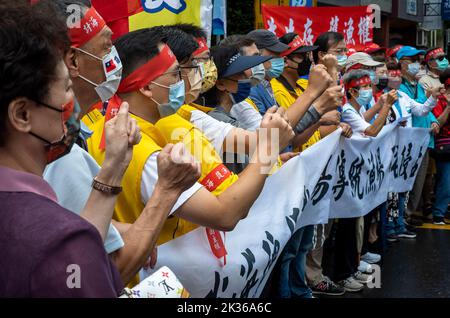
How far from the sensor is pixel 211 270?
8.66 ft

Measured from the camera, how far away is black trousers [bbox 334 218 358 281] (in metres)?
5.63

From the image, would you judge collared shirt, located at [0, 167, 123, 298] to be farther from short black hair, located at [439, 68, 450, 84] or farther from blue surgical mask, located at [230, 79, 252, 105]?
short black hair, located at [439, 68, 450, 84]

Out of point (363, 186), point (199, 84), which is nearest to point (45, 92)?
point (199, 84)

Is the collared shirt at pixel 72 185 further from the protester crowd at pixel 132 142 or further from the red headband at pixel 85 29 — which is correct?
the red headband at pixel 85 29

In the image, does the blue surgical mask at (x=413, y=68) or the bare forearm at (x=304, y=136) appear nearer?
the bare forearm at (x=304, y=136)

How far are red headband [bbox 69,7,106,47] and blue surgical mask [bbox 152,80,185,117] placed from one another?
0.34 m

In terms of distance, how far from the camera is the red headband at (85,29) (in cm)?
256

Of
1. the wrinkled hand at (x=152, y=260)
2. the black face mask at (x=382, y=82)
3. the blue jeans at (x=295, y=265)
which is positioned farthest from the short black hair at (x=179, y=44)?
the black face mask at (x=382, y=82)

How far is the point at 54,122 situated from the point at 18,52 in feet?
0.63

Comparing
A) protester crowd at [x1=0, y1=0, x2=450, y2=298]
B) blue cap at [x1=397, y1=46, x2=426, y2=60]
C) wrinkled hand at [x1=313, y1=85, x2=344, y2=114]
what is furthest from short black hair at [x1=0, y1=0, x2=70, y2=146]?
blue cap at [x1=397, y1=46, x2=426, y2=60]

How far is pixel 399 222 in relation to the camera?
7867mm

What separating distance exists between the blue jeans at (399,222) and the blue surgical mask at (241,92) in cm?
409

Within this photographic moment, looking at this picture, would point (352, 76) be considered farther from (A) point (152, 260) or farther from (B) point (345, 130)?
(A) point (152, 260)

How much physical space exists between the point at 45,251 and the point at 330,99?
2.71m
